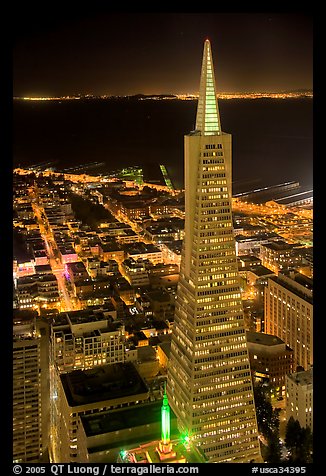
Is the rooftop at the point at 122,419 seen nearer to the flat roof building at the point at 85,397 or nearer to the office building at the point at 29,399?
the flat roof building at the point at 85,397

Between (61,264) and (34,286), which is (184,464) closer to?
(34,286)

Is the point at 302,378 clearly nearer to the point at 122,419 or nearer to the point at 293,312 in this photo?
the point at 293,312

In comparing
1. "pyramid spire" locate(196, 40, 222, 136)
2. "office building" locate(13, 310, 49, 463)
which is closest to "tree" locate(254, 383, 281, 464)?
"office building" locate(13, 310, 49, 463)

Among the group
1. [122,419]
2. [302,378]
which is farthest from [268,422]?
[122,419]

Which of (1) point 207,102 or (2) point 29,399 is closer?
(1) point 207,102

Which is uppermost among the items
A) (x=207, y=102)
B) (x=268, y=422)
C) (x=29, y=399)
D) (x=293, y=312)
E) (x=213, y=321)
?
(x=207, y=102)

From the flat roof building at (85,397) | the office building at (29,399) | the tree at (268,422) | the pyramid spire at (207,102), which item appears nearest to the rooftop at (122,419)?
the flat roof building at (85,397)

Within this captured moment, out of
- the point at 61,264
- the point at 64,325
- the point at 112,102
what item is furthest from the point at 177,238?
the point at 112,102
